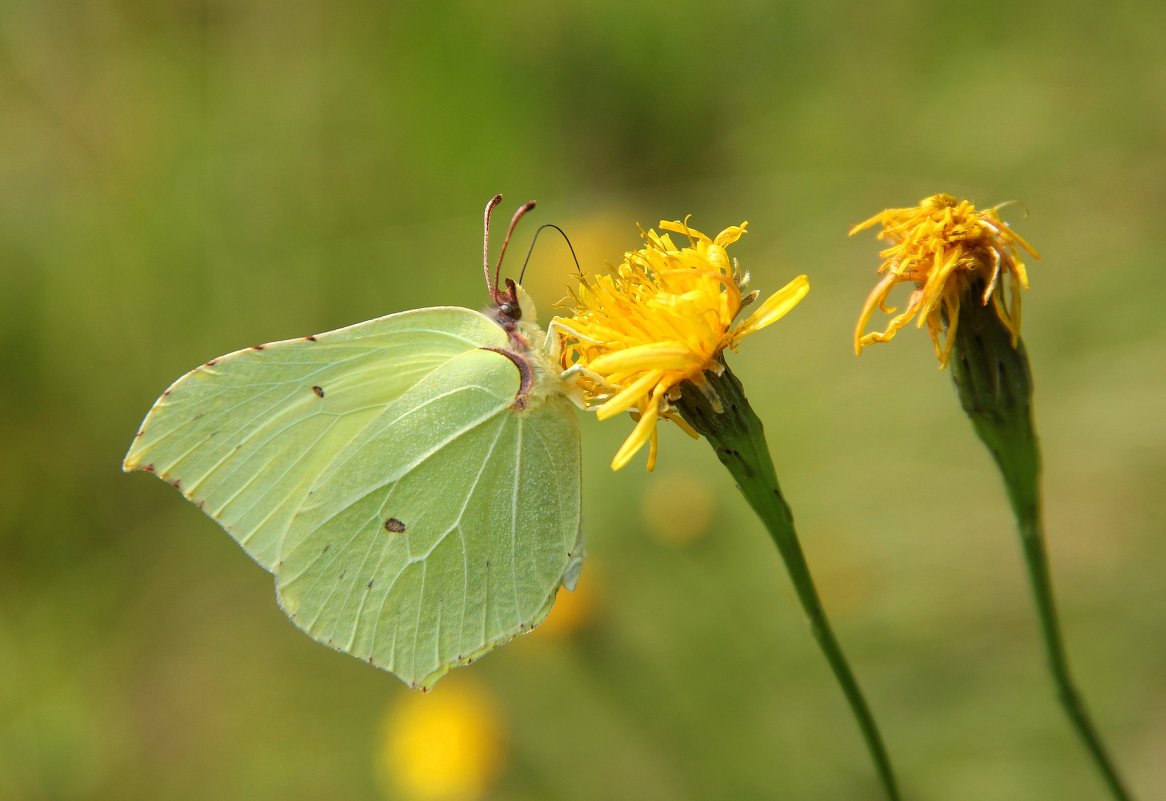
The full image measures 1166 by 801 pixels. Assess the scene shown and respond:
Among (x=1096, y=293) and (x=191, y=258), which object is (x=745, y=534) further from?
(x=191, y=258)

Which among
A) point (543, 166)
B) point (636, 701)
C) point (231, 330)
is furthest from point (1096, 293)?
point (231, 330)

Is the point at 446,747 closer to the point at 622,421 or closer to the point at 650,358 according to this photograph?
the point at 622,421

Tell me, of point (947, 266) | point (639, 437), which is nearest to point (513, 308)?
point (639, 437)

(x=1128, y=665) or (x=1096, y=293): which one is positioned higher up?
(x=1096, y=293)

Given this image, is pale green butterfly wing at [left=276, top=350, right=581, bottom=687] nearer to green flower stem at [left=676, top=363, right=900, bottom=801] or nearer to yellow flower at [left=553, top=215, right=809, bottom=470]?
yellow flower at [left=553, top=215, right=809, bottom=470]

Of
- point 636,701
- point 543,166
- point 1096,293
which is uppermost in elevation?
point 543,166

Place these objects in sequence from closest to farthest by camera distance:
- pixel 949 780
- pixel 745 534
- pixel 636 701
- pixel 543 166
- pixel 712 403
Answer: pixel 712 403 < pixel 949 780 < pixel 636 701 < pixel 745 534 < pixel 543 166
